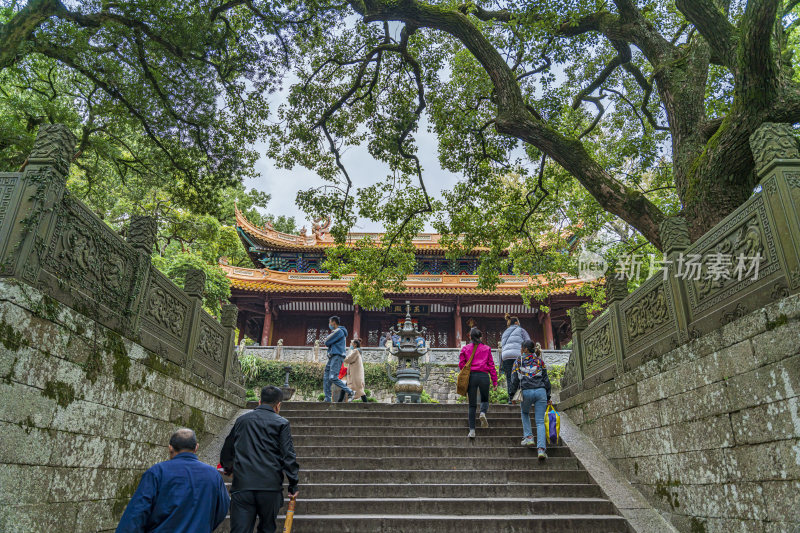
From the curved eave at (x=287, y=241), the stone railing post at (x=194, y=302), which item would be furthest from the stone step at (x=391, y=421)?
the curved eave at (x=287, y=241)

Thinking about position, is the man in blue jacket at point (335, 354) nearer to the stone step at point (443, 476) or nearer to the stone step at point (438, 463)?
the stone step at point (438, 463)

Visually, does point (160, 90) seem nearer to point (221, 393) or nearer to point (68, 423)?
point (221, 393)

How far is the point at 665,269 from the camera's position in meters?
4.73

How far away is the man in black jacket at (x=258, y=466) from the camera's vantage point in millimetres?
3256

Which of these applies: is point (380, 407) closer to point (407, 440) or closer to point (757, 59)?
point (407, 440)

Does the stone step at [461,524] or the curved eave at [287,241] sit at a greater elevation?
the curved eave at [287,241]

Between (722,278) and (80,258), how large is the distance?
5.09m

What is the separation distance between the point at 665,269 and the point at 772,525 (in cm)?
233

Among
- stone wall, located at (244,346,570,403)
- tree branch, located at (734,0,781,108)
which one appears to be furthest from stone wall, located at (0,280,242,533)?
stone wall, located at (244,346,570,403)

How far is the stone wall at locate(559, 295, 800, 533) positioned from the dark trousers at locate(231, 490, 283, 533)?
3.18 m

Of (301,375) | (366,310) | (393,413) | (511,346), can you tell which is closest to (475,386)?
(511,346)

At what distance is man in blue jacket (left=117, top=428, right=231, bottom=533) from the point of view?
2453mm

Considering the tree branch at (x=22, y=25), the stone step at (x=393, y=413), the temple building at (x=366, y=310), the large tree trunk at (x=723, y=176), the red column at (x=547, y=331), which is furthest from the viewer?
the temple building at (x=366, y=310)

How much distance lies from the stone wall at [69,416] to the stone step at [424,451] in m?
1.93
